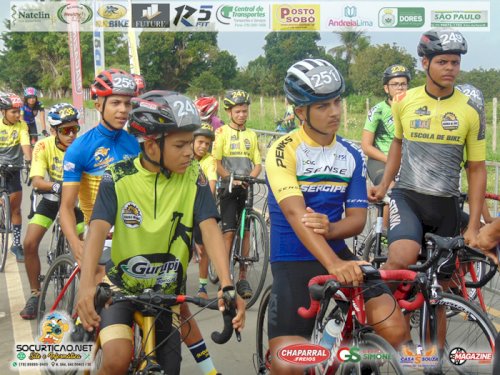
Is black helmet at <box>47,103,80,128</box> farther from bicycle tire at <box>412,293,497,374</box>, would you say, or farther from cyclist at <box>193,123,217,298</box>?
bicycle tire at <box>412,293,497,374</box>

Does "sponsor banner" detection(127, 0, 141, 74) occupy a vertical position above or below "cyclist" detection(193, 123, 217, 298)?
above

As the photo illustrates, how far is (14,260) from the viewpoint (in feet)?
32.3

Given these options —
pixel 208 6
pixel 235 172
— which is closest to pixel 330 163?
pixel 235 172

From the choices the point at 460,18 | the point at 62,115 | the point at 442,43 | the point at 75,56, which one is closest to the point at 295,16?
the point at 460,18

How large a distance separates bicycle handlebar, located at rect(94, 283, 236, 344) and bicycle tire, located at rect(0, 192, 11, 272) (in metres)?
6.08

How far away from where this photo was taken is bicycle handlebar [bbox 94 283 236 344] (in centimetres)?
335

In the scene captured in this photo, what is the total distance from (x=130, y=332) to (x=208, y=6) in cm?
4125

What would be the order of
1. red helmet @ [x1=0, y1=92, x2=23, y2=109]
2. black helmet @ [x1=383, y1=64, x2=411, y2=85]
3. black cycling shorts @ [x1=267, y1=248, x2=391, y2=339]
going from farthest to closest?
red helmet @ [x1=0, y1=92, x2=23, y2=109] < black helmet @ [x1=383, y1=64, x2=411, y2=85] < black cycling shorts @ [x1=267, y1=248, x2=391, y2=339]

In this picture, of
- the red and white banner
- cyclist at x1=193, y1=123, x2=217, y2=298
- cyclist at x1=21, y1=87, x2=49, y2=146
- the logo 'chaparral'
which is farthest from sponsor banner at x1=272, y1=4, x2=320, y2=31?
the logo 'chaparral'

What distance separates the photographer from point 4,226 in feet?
31.0

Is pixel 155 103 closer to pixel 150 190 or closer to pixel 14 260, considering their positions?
pixel 150 190

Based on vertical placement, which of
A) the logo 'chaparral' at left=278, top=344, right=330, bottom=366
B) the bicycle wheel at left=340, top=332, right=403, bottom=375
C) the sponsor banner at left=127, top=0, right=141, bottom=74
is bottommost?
the logo 'chaparral' at left=278, top=344, right=330, bottom=366

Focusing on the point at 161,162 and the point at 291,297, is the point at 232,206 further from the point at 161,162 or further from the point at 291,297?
the point at 161,162

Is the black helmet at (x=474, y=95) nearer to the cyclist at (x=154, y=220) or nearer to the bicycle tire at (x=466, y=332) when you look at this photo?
the bicycle tire at (x=466, y=332)
